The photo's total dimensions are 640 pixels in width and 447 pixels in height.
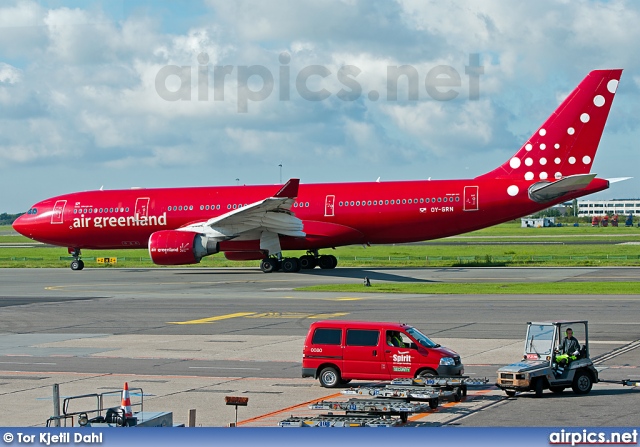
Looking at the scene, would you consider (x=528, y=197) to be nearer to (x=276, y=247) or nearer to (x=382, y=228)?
(x=382, y=228)

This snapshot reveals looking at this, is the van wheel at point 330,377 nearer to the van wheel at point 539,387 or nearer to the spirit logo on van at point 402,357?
the spirit logo on van at point 402,357

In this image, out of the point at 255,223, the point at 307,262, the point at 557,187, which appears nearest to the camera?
the point at 557,187

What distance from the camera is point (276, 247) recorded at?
61625mm

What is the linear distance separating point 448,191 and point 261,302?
19.7 m

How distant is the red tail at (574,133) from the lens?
5944 cm

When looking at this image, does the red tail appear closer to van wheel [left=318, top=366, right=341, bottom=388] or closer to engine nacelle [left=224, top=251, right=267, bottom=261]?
engine nacelle [left=224, top=251, right=267, bottom=261]

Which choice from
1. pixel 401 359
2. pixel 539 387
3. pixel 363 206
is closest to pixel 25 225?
pixel 363 206

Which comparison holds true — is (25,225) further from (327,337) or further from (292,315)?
(327,337)

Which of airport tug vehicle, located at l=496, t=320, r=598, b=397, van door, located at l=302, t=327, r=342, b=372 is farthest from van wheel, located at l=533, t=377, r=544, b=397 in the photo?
van door, located at l=302, t=327, r=342, b=372

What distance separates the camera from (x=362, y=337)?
2381cm

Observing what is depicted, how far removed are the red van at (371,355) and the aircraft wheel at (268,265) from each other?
39.4 m

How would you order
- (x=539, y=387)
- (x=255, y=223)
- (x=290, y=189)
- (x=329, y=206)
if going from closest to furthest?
(x=539, y=387) < (x=290, y=189) < (x=255, y=223) < (x=329, y=206)

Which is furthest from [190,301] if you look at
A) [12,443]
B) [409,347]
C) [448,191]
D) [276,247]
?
[12,443]

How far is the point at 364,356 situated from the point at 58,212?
48477 mm
